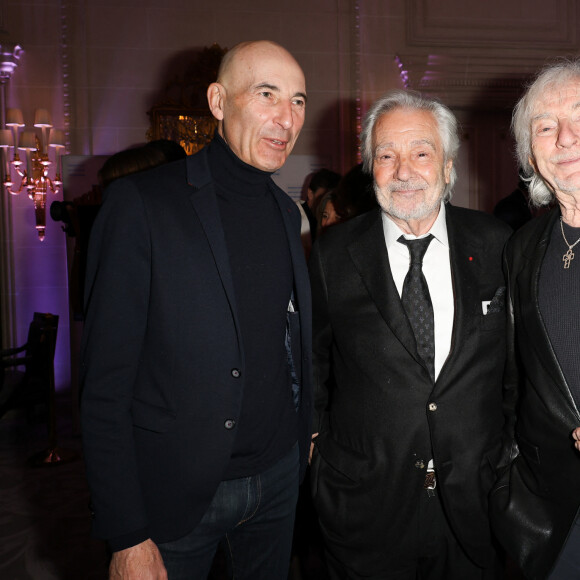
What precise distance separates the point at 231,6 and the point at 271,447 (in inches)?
219

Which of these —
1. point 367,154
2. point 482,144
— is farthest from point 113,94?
point 367,154

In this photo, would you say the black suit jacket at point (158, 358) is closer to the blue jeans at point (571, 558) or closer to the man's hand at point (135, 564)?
the man's hand at point (135, 564)

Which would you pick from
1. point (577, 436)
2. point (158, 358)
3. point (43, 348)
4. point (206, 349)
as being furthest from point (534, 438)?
point (43, 348)

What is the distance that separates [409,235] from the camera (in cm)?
186

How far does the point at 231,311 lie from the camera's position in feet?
4.65

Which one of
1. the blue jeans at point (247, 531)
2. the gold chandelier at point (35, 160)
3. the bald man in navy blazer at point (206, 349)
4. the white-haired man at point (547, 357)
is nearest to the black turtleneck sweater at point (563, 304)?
the white-haired man at point (547, 357)

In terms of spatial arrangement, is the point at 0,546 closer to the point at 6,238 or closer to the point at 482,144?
the point at 6,238

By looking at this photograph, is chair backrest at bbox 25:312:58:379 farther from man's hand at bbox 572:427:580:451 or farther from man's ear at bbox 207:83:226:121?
man's hand at bbox 572:427:580:451

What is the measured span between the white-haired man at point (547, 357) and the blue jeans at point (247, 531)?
2.03 feet

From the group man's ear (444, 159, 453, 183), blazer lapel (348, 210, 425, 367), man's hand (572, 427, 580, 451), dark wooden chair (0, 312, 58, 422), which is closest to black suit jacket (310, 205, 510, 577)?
blazer lapel (348, 210, 425, 367)

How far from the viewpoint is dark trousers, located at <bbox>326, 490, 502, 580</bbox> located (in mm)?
1748

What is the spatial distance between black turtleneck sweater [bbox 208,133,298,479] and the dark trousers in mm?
486

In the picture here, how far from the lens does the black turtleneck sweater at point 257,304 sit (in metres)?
1.50

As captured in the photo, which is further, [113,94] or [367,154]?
[113,94]
